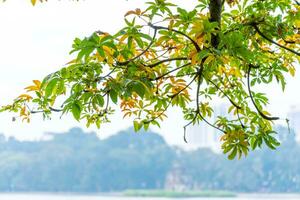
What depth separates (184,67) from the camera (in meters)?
1.31

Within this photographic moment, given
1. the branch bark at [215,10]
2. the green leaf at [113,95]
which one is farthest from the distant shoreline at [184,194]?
the green leaf at [113,95]

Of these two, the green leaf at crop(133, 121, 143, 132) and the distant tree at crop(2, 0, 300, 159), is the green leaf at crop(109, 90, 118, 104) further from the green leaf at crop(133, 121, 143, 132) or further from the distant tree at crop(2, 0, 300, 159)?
the green leaf at crop(133, 121, 143, 132)

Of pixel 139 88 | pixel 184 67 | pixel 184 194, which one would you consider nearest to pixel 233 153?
pixel 184 67

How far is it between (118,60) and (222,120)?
389 millimetres

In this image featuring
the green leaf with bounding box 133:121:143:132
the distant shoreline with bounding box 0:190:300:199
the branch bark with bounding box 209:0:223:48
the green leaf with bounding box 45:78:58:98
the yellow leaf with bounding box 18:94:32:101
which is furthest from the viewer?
the distant shoreline with bounding box 0:190:300:199

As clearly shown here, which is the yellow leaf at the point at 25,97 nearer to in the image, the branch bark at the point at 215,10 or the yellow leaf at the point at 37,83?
the yellow leaf at the point at 37,83

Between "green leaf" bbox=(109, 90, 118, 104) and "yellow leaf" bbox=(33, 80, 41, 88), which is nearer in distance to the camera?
"green leaf" bbox=(109, 90, 118, 104)

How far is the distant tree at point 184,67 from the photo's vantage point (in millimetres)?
Answer: 961

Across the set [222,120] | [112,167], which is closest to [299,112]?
[112,167]

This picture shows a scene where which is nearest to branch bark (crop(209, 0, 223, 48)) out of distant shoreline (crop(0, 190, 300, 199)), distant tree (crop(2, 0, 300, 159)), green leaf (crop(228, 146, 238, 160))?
distant tree (crop(2, 0, 300, 159))

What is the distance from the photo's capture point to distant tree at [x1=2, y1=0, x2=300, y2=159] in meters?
0.96

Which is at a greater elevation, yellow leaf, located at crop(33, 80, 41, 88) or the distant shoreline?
yellow leaf, located at crop(33, 80, 41, 88)

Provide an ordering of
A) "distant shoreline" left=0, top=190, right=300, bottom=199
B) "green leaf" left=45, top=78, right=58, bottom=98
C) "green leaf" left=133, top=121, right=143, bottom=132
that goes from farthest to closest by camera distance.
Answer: "distant shoreline" left=0, top=190, right=300, bottom=199 < "green leaf" left=133, top=121, right=143, bottom=132 < "green leaf" left=45, top=78, right=58, bottom=98

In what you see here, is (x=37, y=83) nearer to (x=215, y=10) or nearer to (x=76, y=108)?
(x=76, y=108)
